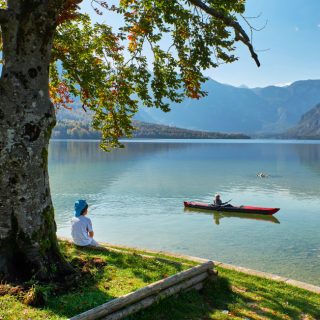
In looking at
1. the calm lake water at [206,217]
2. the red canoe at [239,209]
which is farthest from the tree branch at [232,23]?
the red canoe at [239,209]

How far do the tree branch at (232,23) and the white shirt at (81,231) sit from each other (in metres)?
9.24

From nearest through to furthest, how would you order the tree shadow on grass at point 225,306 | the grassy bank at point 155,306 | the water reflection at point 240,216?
1. the grassy bank at point 155,306
2. the tree shadow on grass at point 225,306
3. the water reflection at point 240,216

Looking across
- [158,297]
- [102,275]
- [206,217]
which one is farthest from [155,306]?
[206,217]

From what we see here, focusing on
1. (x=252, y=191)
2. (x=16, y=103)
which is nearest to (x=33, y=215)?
(x=16, y=103)

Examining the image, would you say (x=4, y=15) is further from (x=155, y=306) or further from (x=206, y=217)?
(x=206, y=217)

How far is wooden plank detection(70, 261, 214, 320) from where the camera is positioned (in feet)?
27.7

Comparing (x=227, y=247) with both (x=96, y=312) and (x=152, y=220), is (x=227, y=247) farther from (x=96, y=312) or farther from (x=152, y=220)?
(x=96, y=312)

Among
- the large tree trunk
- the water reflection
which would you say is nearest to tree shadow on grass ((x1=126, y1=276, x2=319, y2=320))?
the large tree trunk

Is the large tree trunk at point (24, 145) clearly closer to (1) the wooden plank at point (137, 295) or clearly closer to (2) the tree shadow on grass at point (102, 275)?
(2) the tree shadow on grass at point (102, 275)

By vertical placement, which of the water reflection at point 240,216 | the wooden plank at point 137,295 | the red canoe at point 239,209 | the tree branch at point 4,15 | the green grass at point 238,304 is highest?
the tree branch at point 4,15

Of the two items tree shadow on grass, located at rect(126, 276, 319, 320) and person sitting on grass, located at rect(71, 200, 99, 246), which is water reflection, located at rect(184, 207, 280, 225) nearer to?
person sitting on grass, located at rect(71, 200, 99, 246)

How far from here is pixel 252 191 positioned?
62719 mm

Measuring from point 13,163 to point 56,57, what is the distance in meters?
7.07

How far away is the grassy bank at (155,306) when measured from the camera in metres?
9.36
